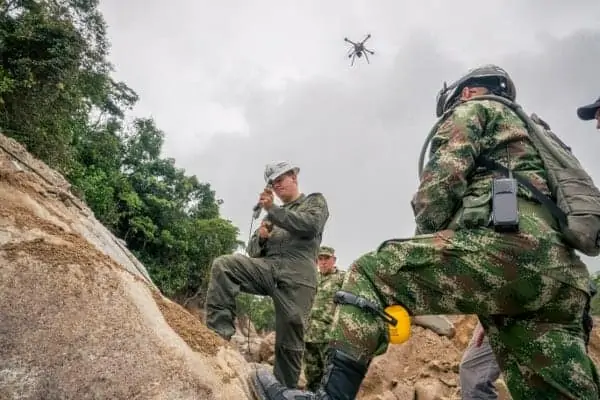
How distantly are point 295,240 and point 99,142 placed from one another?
1866 cm

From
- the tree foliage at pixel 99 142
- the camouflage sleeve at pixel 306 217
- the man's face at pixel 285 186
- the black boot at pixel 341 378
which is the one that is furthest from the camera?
the tree foliage at pixel 99 142

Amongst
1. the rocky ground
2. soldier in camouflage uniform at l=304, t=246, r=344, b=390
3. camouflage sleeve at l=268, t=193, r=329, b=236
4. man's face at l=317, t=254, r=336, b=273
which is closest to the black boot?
the rocky ground

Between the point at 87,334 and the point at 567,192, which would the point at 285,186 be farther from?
the point at 567,192

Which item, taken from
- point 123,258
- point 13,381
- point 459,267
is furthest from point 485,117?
point 123,258

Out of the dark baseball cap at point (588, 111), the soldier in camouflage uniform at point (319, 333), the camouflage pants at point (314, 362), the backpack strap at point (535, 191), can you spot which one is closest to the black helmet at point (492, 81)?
the dark baseball cap at point (588, 111)

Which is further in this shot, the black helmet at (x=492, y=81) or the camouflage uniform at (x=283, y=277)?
the camouflage uniform at (x=283, y=277)

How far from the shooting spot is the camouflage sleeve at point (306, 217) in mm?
4180

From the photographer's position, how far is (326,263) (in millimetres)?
7309

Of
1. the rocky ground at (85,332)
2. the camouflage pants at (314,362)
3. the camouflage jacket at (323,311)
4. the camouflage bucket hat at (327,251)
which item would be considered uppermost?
the camouflage bucket hat at (327,251)

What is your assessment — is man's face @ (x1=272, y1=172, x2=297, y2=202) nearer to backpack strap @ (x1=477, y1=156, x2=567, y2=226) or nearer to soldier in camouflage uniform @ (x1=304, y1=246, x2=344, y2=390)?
soldier in camouflage uniform @ (x1=304, y1=246, x2=344, y2=390)

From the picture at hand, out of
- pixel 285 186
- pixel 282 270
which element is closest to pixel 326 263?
pixel 285 186

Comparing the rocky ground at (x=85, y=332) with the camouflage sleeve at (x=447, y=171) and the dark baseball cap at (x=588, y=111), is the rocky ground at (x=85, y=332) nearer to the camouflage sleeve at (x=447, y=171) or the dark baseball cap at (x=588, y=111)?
the camouflage sleeve at (x=447, y=171)

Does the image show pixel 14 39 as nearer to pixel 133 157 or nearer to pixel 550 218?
pixel 133 157

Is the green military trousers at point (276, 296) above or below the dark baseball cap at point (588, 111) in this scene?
below
